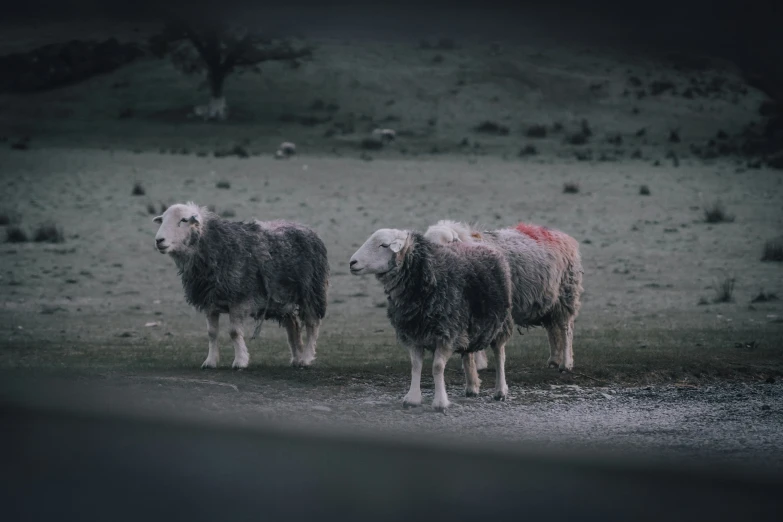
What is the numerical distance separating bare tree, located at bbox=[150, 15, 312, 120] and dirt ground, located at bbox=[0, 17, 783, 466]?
3.18 feet

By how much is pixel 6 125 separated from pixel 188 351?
23.7 metres

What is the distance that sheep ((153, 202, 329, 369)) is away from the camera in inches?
448

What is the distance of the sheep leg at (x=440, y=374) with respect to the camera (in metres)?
9.50

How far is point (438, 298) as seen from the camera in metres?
9.78

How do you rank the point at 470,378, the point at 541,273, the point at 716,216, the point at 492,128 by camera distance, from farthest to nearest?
the point at 492,128 → the point at 716,216 → the point at 541,273 → the point at 470,378

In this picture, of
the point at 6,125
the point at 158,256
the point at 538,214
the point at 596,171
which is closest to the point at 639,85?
the point at 596,171

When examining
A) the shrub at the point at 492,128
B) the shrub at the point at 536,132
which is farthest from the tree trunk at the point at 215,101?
the shrub at the point at 536,132

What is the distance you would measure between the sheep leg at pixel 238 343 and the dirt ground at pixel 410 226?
5.4 inches

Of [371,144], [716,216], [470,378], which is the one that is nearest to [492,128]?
[371,144]

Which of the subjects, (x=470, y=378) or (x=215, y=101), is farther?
(x=215, y=101)

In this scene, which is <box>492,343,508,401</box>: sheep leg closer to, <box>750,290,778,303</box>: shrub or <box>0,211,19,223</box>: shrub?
<box>750,290,778,303</box>: shrub

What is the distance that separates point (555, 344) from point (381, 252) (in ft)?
10.3

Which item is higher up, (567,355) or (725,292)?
(725,292)

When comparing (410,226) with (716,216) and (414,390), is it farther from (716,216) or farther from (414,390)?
(414,390)
